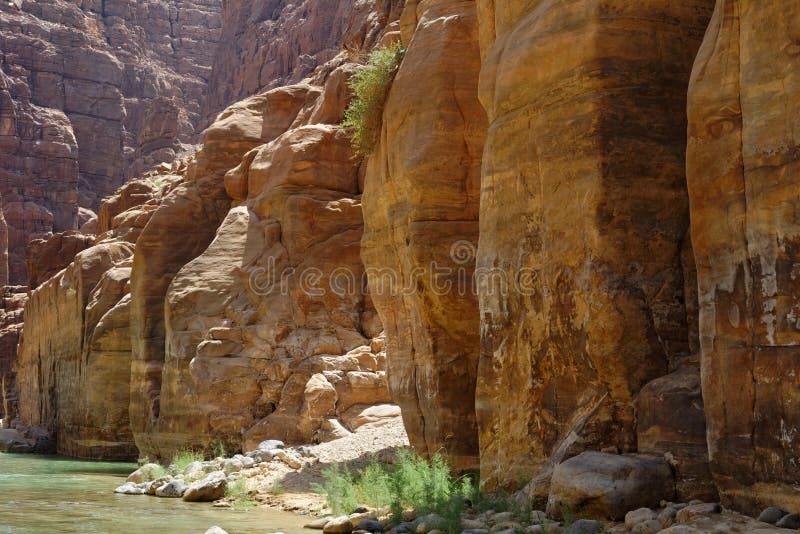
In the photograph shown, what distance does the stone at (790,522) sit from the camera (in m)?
6.44

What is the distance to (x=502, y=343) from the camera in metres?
11.0

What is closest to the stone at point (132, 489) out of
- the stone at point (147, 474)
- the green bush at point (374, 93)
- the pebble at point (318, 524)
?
the stone at point (147, 474)

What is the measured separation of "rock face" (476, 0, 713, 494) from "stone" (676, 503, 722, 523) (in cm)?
161

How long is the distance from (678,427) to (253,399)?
575 inches

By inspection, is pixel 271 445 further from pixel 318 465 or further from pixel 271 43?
pixel 271 43

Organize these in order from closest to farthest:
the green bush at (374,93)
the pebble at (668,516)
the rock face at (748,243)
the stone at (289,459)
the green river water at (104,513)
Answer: the rock face at (748,243)
the pebble at (668,516)
the green river water at (104,513)
the green bush at (374,93)
the stone at (289,459)

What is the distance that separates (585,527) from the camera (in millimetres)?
7637

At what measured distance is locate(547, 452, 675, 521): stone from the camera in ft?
26.3

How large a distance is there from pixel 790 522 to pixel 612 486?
1.86 meters

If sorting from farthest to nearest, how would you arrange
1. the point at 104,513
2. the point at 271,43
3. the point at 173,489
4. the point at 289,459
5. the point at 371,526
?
the point at 271,43 → the point at 289,459 → the point at 173,489 → the point at 104,513 → the point at 371,526

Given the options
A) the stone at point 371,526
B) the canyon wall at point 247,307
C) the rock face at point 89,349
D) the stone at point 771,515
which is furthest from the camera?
the rock face at point 89,349

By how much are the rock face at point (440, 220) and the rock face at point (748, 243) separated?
21.2 feet

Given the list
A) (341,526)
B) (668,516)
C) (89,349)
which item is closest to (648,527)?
(668,516)

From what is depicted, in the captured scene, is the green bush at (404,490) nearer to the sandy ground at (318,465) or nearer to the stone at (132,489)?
the sandy ground at (318,465)
